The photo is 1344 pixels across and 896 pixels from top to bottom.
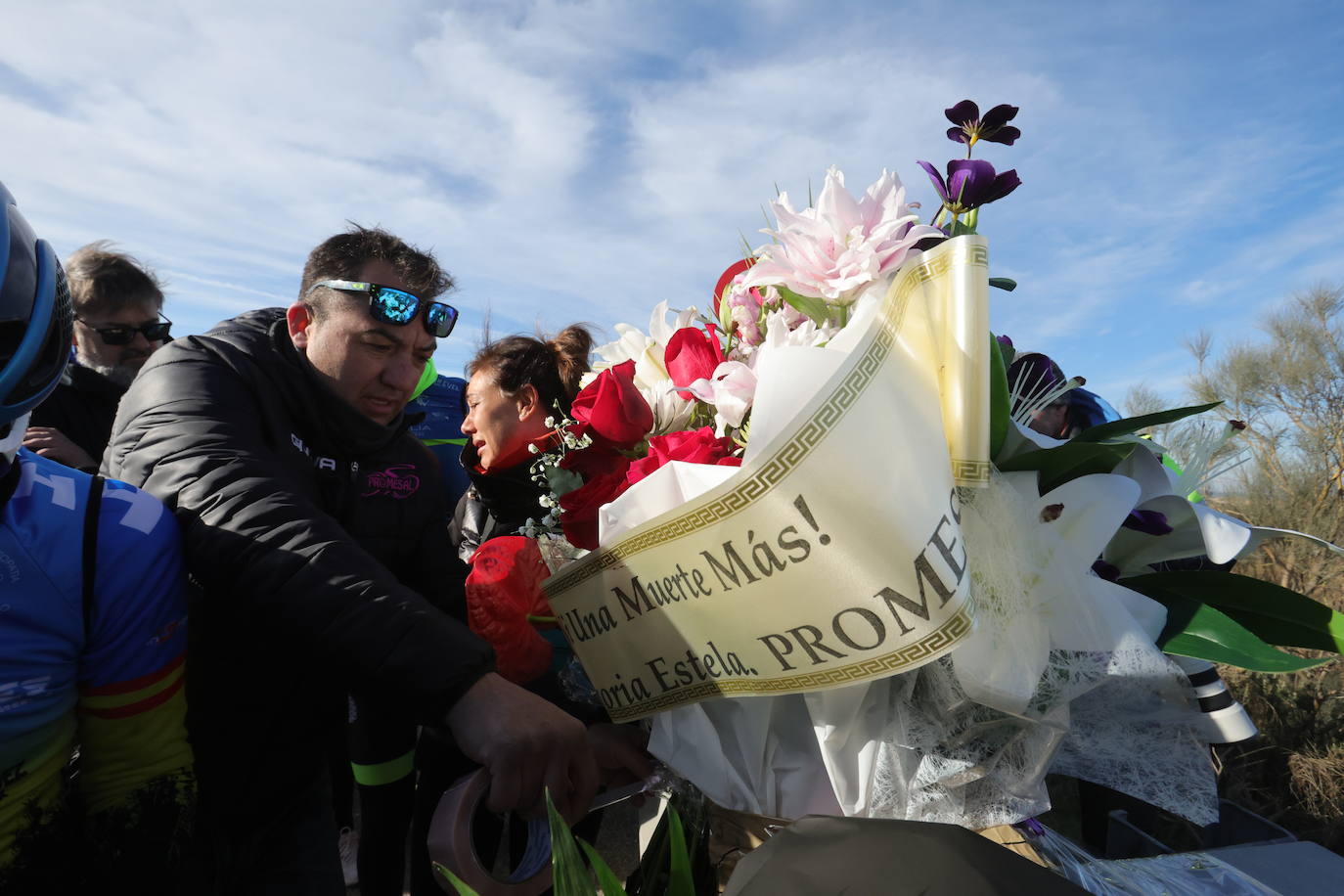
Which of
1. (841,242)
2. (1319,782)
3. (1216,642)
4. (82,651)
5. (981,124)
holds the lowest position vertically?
(1319,782)

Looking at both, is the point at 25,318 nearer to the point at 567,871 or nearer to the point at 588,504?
the point at 588,504

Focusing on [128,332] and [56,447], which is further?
[128,332]

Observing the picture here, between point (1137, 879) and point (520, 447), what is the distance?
251cm

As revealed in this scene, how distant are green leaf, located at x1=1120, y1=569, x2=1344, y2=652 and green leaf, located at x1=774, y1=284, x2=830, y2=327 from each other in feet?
1.66

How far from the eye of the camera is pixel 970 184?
3.15 ft

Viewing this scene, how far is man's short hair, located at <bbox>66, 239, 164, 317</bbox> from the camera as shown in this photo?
3.41 m

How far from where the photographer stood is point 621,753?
113cm

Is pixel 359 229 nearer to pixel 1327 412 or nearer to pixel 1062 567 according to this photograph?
pixel 1062 567

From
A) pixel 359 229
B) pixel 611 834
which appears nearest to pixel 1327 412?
pixel 611 834

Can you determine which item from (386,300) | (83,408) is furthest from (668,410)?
(83,408)

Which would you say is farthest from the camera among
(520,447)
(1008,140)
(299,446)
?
(520,447)

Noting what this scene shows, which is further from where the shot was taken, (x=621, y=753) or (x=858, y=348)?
(x=621, y=753)

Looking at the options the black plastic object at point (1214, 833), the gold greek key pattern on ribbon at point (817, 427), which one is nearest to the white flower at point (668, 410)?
the gold greek key pattern on ribbon at point (817, 427)

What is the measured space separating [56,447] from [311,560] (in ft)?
8.07
